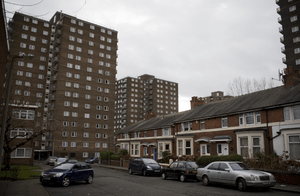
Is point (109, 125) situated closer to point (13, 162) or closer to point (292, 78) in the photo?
point (13, 162)

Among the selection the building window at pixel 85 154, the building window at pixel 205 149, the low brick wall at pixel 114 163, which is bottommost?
the building window at pixel 85 154

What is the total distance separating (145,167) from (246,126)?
34.8 ft

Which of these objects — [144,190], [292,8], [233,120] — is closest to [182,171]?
[144,190]

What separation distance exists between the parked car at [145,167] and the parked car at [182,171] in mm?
2540

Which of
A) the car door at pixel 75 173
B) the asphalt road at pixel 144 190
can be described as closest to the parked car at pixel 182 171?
the asphalt road at pixel 144 190

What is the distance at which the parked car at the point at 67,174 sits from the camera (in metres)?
15.4

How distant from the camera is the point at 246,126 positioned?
2470cm

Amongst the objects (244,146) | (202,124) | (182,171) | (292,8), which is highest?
(292,8)

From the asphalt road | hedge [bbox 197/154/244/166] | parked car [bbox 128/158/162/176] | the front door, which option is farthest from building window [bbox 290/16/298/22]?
the asphalt road

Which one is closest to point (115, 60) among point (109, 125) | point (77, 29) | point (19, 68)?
point (77, 29)

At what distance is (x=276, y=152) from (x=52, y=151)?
52006 mm

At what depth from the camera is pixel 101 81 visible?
72562mm

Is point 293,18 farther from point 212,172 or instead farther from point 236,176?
point 236,176

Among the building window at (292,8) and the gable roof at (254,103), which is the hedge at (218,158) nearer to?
the gable roof at (254,103)
